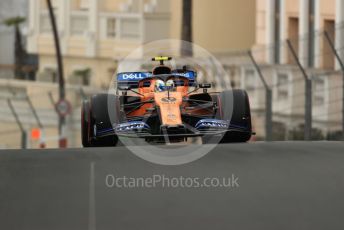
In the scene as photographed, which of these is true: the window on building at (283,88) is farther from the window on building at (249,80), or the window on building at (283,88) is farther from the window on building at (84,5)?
the window on building at (84,5)

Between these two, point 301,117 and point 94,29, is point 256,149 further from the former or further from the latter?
point 94,29

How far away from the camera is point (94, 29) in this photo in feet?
186

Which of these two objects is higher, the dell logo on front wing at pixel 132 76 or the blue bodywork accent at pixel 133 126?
the dell logo on front wing at pixel 132 76

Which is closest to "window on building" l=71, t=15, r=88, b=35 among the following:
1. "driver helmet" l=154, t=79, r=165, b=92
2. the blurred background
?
the blurred background

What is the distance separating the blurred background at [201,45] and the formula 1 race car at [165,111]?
511 cm

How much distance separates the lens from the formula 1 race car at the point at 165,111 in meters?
16.0

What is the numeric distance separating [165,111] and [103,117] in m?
1.01

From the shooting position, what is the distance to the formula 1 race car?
632 inches

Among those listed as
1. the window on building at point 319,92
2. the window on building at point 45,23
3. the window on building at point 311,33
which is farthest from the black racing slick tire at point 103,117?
the window on building at point 45,23

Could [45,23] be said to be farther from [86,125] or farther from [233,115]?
[233,115]

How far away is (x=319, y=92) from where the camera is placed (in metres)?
25.5

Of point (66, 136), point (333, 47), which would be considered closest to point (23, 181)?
point (333, 47)

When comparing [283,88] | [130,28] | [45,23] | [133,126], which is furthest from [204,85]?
Answer: [45,23]

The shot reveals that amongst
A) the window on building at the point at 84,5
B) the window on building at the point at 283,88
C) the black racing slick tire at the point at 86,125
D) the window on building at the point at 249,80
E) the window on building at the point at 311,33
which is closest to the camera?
the black racing slick tire at the point at 86,125
